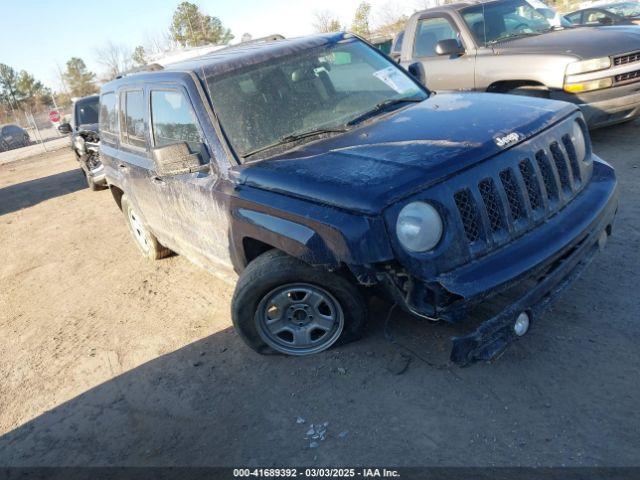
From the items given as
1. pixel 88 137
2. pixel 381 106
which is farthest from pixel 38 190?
pixel 381 106

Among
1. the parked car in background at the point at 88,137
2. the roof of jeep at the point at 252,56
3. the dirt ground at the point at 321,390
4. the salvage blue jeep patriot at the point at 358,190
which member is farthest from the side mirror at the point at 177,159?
the parked car in background at the point at 88,137

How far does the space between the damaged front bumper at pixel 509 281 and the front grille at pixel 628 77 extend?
373 cm

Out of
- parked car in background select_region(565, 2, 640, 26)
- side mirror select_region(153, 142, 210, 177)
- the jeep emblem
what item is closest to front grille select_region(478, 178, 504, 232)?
the jeep emblem

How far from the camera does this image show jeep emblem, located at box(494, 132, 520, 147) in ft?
9.65

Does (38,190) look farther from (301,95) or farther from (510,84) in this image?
(301,95)

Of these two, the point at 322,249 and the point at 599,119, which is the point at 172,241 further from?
the point at 599,119

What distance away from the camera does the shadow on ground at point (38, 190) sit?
37.9 ft

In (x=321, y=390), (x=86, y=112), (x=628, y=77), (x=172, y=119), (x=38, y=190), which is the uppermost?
(x=86, y=112)

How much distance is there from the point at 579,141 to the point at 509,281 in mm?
1397

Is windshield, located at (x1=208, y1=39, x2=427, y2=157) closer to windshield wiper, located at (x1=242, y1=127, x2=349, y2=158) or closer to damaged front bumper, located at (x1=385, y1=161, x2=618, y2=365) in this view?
windshield wiper, located at (x1=242, y1=127, x2=349, y2=158)

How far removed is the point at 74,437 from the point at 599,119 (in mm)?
6118

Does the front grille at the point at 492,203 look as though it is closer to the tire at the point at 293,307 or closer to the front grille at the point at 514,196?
the front grille at the point at 514,196

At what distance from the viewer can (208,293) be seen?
4.95 metres

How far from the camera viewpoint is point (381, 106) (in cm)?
392
